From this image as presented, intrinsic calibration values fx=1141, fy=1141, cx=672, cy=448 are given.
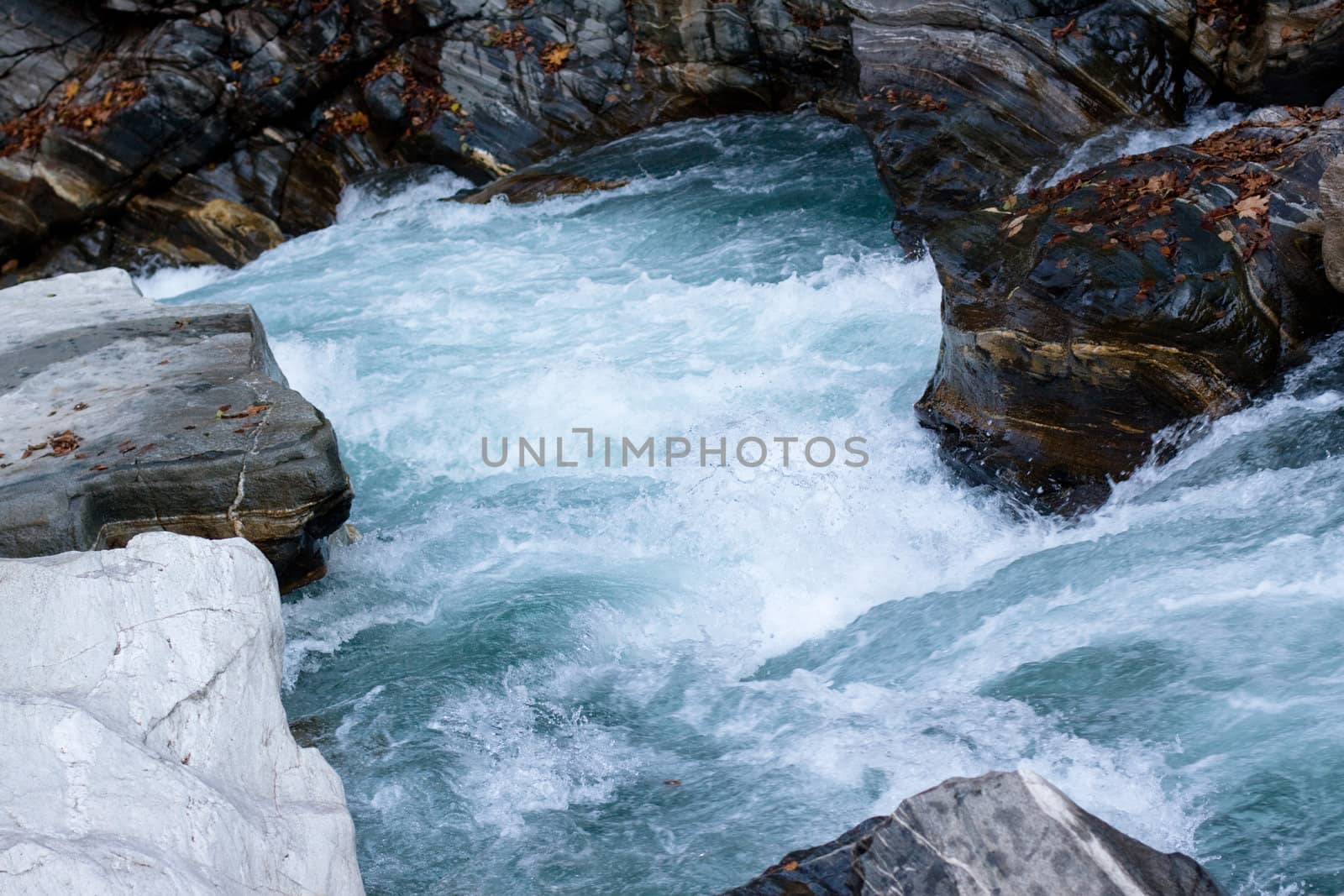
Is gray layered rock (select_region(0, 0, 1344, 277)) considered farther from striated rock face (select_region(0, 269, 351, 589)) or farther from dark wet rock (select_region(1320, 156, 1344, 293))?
dark wet rock (select_region(1320, 156, 1344, 293))

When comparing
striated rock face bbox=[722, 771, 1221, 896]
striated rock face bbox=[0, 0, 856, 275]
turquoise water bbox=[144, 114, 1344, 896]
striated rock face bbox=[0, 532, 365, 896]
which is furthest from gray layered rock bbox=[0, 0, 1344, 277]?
striated rock face bbox=[722, 771, 1221, 896]

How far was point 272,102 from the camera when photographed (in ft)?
46.0

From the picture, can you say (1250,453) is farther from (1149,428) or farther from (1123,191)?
(1123,191)

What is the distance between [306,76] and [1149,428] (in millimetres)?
11335

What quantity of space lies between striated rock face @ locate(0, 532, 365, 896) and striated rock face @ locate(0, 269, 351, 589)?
1044 millimetres

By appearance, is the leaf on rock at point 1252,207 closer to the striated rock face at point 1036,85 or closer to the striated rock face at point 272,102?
the striated rock face at point 1036,85

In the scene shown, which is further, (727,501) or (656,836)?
(727,501)

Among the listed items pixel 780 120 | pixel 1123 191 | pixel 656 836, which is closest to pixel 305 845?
pixel 656 836

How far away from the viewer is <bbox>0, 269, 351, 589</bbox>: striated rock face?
20.1ft

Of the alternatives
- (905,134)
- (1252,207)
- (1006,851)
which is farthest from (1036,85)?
(1006,851)

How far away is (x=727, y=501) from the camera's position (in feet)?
24.9

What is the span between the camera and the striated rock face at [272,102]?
537 inches

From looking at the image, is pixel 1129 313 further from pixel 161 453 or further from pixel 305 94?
pixel 305 94

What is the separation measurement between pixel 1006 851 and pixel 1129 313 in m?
4.03
